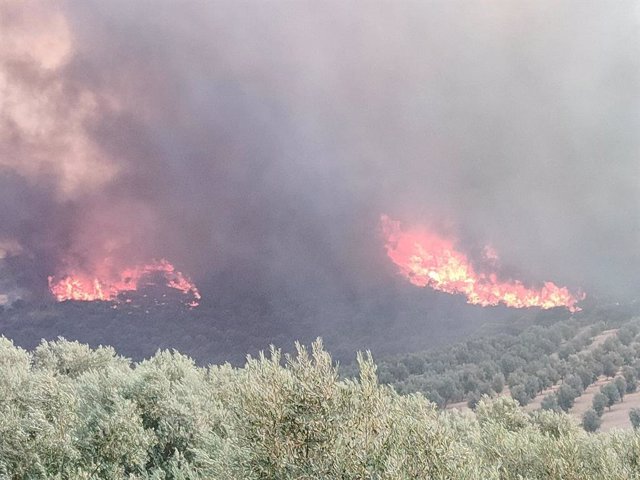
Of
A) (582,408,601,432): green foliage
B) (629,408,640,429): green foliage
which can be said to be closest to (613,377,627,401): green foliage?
(582,408,601,432): green foliage

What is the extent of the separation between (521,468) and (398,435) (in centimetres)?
1112

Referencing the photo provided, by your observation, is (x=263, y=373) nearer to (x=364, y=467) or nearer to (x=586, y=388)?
(x=364, y=467)

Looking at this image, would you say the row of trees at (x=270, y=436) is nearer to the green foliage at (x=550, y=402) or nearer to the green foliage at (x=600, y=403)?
the green foliage at (x=600, y=403)

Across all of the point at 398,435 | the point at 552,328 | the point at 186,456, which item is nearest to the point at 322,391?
the point at 398,435

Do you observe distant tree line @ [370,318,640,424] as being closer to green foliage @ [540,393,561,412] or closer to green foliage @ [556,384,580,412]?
green foliage @ [556,384,580,412]

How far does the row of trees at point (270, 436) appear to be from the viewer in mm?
13844

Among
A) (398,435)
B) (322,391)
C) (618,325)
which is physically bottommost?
(398,435)

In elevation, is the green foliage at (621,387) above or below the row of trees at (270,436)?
above

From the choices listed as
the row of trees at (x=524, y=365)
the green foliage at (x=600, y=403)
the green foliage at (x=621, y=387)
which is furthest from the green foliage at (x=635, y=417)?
the green foliage at (x=621, y=387)

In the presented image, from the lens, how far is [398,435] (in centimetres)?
1512

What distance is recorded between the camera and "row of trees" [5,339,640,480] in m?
13.8

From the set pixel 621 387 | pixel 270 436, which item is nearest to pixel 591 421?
pixel 621 387

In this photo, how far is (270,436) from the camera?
1387cm

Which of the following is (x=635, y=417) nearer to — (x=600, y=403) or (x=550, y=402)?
(x=600, y=403)
